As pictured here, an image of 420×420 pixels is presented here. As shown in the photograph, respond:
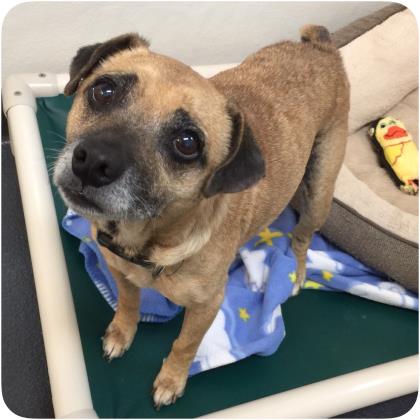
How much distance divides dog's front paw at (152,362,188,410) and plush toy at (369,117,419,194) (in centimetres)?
187

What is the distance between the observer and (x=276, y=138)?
199 centimetres

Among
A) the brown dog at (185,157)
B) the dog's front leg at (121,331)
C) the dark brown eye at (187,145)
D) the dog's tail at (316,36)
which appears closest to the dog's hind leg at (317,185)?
the brown dog at (185,157)

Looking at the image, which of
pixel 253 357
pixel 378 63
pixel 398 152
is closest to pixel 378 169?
pixel 398 152

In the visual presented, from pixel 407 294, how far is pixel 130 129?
2.03m

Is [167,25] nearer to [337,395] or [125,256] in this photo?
[125,256]

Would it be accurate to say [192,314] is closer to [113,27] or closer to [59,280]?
[59,280]

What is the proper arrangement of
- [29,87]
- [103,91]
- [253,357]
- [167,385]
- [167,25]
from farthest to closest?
1. [167,25]
2. [29,87]
3. [253,357]
4. [167,385]
5. [103,91]

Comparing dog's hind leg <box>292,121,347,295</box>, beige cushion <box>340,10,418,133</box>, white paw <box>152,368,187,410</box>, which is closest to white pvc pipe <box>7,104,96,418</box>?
white paw <box>152,368,187,410</box>

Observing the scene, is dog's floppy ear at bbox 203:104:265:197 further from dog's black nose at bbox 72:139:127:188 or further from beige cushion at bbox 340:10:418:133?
beige cushion at bbox 340:10:418:133

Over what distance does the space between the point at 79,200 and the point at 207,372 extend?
49.7 inches

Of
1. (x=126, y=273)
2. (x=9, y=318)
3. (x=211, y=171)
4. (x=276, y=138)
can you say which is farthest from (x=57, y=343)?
(x=276, y=138)

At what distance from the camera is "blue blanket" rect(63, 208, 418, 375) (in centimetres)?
235

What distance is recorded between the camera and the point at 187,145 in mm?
1431

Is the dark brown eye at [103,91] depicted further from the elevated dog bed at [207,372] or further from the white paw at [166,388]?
the white paw at [166,388]
